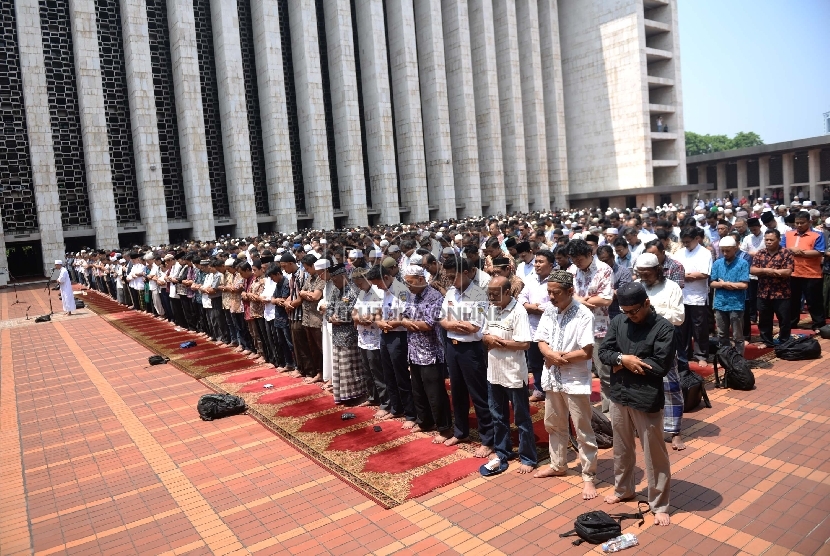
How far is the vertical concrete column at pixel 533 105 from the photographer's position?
39.0m

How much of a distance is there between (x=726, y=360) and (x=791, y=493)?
2690mm

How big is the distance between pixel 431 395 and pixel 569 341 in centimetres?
197

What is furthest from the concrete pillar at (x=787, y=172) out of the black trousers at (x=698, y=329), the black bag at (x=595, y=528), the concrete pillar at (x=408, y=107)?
the black bag at (x=595, y=528)

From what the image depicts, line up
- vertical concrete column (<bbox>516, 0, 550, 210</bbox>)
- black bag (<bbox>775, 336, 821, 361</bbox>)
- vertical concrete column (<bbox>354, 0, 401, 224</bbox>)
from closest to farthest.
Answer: black bag (<bbox>775, 336, 821, 361</bbox>) < vertical concrete column (<bbox>354, 0, 401, 224</bbox>) < vertical concrete column (<bbox>516, 0, 550, 210</bbox>)

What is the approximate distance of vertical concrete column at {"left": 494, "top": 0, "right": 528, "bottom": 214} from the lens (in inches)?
1479

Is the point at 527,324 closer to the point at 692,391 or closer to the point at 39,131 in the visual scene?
the point at 692,391

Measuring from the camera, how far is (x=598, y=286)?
6.36 m

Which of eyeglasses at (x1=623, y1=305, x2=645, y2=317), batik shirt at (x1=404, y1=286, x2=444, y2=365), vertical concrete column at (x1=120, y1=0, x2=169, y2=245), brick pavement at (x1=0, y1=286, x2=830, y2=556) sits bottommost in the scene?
brick pavement at (x1=0, y1=286, x2=830, y2=556)

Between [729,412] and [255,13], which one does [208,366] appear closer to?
[729,412]

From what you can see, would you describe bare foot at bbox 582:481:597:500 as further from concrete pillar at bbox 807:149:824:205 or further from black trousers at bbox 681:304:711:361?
concrete pillar at bbox 807:149:824:205

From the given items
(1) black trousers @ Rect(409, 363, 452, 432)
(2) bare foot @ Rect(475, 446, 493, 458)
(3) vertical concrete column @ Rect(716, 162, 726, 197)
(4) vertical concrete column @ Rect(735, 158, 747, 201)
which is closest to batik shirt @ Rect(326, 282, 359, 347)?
(1) black trousers @ Rect(409, 363, 452, 432)

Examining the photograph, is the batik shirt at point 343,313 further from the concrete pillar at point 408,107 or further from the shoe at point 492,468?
the concrete pillar at point 408,107

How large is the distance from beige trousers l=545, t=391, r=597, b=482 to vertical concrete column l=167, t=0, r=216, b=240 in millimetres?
26508

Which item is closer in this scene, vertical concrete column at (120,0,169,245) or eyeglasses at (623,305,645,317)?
eyeglasses at (623,305,645,317)
